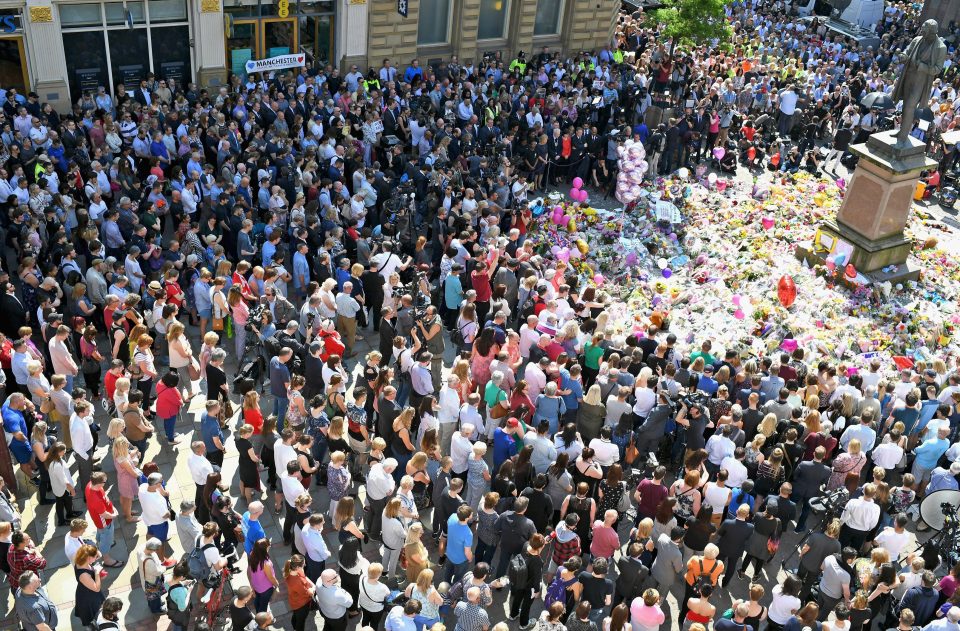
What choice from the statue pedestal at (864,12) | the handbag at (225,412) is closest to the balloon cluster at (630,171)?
the handbag at (225,412)

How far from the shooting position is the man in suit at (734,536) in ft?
34.8

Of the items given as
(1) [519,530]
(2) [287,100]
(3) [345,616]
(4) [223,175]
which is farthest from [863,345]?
(2) [287,100]

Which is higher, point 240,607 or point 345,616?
point 240,607

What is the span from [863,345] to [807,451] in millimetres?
4456

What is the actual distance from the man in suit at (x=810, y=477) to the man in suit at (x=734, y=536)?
1.35m

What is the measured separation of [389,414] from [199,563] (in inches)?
121

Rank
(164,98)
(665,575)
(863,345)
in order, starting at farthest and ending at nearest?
1. (164,98)
2. (863,345)
3. (665,575)

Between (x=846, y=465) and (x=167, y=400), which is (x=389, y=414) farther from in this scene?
(x=846, y=465)

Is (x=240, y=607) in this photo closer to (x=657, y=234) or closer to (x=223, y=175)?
(x=223, y=175)

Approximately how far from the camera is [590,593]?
967cm

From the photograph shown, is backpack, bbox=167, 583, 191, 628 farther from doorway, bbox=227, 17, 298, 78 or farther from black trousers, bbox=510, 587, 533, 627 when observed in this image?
doorway, bbox=227, 17, 298, 78

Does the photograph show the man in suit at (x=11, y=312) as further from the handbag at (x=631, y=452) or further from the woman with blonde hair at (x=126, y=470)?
the handbag at (x=631, y=452)

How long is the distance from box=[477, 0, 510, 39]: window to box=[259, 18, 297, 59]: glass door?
5569 mm

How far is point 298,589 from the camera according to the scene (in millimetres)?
9531
